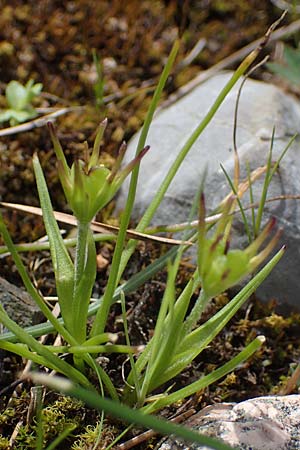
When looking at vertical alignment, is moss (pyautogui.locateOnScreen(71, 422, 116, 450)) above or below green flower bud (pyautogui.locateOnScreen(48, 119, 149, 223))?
below

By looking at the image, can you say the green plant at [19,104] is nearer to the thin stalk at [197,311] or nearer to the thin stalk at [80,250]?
the thin stalk at [80,250]

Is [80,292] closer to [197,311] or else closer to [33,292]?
[33,292]

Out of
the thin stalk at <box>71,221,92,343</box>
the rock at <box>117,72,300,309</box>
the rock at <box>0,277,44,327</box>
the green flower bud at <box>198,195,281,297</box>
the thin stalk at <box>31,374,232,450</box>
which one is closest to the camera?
the thin stalk at <box>31,374,232,450</box>

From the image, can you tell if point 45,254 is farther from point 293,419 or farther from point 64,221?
point 293,419

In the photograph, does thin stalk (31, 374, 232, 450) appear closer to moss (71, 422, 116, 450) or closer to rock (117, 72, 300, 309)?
moss (71, 422, 116, 450)

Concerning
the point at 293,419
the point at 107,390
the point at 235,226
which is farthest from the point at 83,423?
the point at 235,226

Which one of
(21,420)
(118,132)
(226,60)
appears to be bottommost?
(21,420)

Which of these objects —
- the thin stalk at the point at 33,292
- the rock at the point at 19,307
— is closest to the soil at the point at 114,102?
the rock at the point at 19,307

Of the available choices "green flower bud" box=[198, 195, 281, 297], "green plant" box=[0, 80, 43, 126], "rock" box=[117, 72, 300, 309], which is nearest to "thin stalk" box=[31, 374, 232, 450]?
"green flower bud" box=[198, 195, 281, 297]
